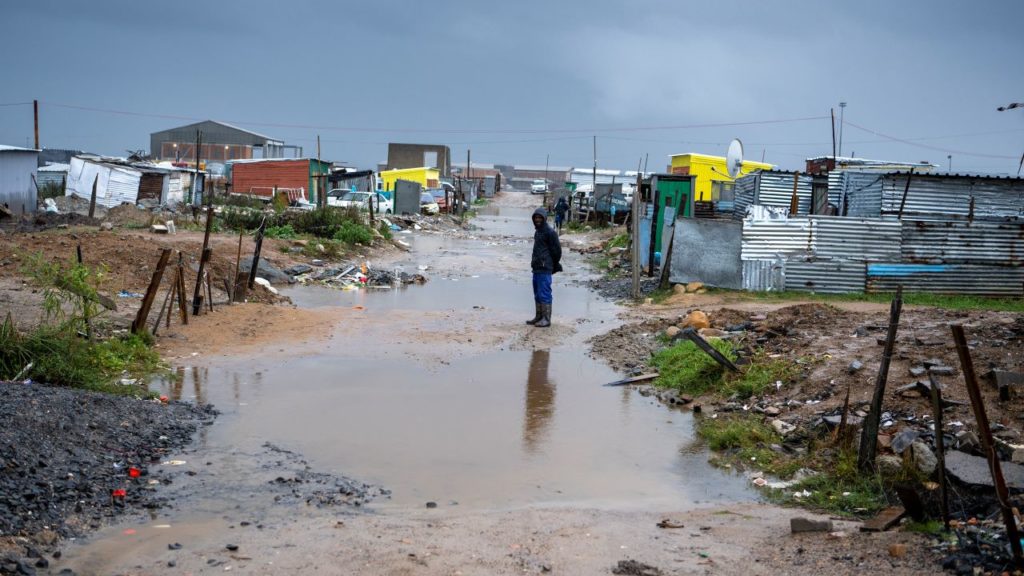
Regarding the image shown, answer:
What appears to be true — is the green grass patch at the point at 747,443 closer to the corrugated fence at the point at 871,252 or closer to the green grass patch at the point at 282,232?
the corrugated fence at the point at 871,252

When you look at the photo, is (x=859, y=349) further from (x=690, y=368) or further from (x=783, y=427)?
(x=783, y=427)

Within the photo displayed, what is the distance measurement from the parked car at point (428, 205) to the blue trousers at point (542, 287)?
3085cm

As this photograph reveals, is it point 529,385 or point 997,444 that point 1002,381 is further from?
point 529,385

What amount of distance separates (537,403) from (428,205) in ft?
117

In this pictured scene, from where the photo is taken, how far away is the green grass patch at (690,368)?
9.96 meters

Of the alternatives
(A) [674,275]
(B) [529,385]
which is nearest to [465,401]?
(B) [529,385]

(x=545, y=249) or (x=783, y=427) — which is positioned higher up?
(x=545, y=249)

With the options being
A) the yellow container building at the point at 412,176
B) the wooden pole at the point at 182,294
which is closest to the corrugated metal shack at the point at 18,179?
the wooden pole at the point at 182,294

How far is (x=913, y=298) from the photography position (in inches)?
623

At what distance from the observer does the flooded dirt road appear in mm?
5340

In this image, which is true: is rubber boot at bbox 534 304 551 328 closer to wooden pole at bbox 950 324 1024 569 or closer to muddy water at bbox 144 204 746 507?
muddy water at bbox 144 204 746 507

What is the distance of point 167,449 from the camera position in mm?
7191

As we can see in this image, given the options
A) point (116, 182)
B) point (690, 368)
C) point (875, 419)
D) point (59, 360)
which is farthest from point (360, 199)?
point (875, 419)

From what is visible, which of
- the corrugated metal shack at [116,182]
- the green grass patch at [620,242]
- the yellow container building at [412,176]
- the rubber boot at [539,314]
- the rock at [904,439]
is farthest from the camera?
the yellow container building at [412,176]
